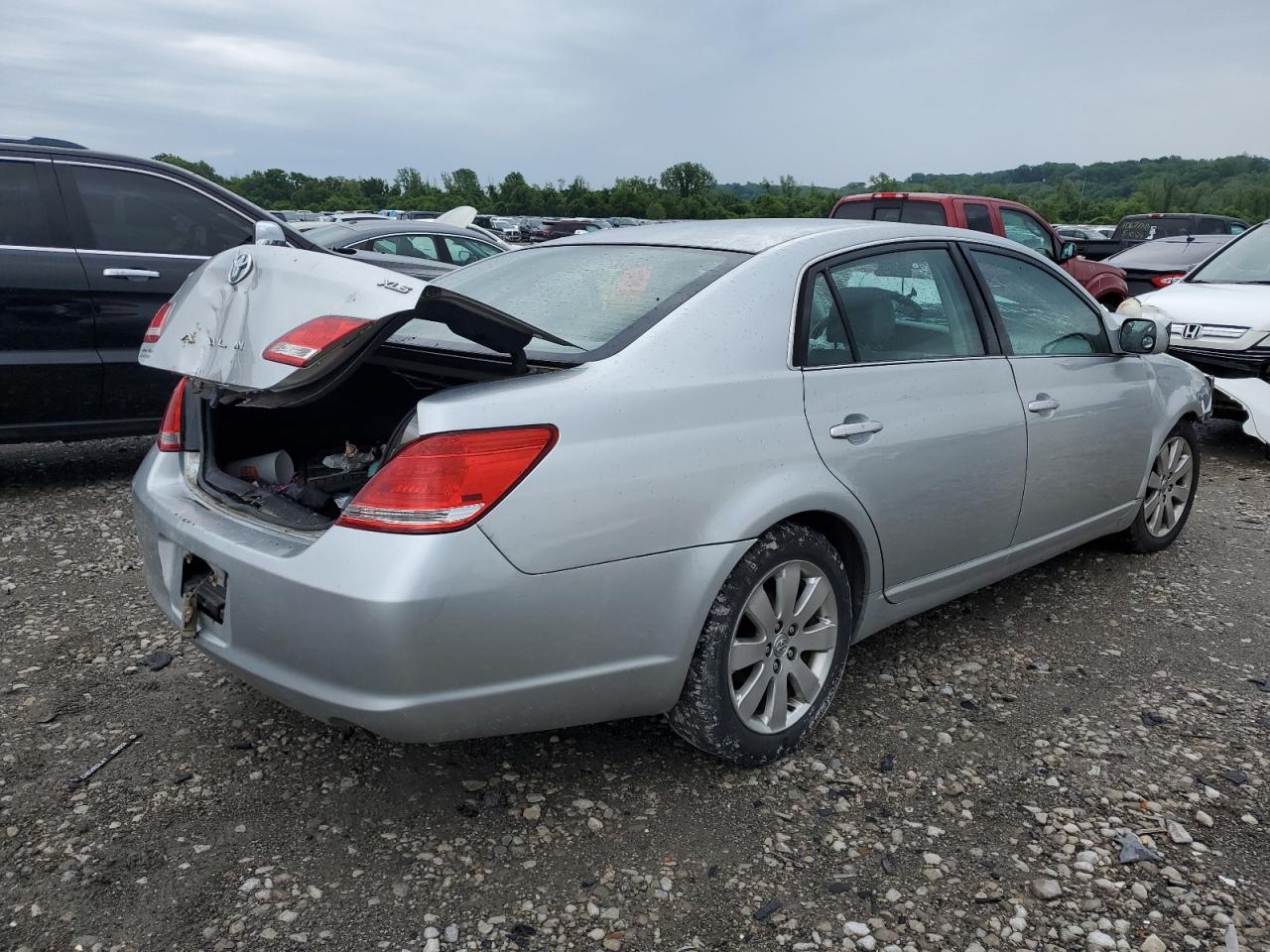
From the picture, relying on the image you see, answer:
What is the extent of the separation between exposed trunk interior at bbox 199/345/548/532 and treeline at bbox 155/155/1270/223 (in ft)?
152

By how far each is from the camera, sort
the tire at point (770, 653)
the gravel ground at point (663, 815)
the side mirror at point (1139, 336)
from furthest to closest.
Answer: the side mirror at point (1139, 336) < the tire at point (770, 653) < the gravel ground at point (663, 815)

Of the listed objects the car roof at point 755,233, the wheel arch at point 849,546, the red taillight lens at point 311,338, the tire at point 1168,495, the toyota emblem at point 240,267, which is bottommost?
the tire at point 1168,495

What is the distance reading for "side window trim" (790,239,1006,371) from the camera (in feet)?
9.25

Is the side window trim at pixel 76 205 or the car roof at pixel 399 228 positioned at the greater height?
the side window trim at pixel 76 205

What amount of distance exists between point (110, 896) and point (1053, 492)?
3160 mm

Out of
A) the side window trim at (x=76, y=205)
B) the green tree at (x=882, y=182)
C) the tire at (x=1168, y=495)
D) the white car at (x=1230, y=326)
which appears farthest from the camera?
the green tree at (x=882, y=182)

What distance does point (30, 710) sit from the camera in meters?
3.10

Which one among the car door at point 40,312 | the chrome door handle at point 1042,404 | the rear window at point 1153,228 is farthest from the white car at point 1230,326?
the rear window at point 1153,228

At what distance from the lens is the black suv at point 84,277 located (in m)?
5.00

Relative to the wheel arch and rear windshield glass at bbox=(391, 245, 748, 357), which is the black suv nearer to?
rear windshield glass at bbox=(391, 245, 748, 357)

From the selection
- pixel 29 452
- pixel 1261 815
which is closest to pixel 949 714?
pixel 1261 815

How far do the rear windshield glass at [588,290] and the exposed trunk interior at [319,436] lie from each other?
0.11 metres

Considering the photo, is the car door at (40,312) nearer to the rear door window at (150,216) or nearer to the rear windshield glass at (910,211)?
the rear door window at (150,216)

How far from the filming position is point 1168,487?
182 inches
